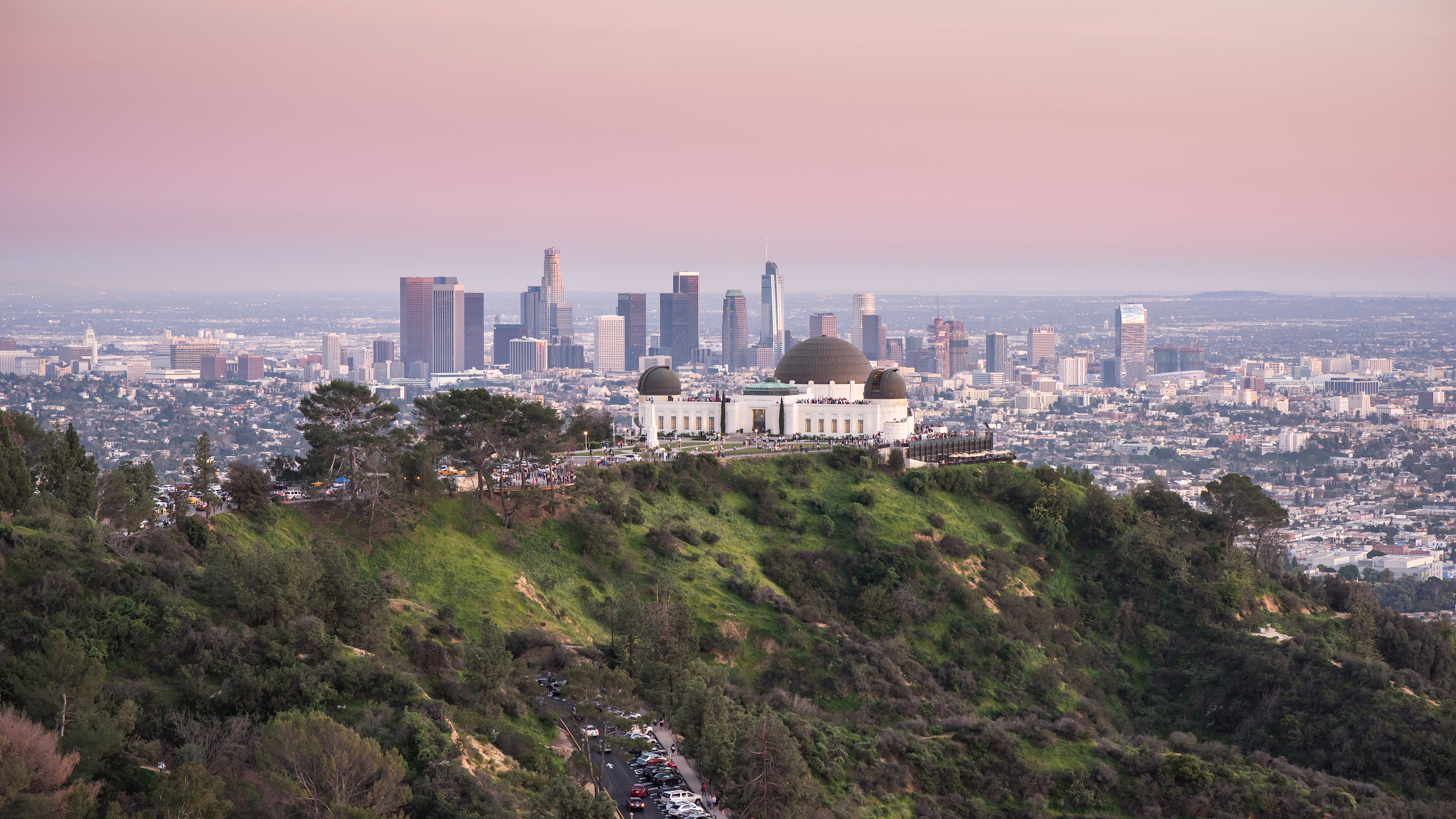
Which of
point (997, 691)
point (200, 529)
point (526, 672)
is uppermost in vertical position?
point (200, 529)

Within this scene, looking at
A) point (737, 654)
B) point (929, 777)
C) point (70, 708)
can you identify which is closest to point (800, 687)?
point (737, 654)

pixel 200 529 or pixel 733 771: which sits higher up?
pixel 200 529

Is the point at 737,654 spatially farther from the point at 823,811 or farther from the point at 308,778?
the point at 308,778

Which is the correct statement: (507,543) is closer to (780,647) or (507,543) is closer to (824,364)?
(780,647)

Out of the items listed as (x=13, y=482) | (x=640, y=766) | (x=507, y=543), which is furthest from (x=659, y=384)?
(x=640, y=766)

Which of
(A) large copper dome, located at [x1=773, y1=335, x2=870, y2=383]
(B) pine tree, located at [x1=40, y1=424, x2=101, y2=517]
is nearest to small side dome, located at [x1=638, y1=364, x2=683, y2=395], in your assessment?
(A) large copper dome, located at [x1=773, y1=335, x2=870, y2=383]

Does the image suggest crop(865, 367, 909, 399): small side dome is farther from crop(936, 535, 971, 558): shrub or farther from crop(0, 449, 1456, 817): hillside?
crop(936, 535, 971, 558): shrub
